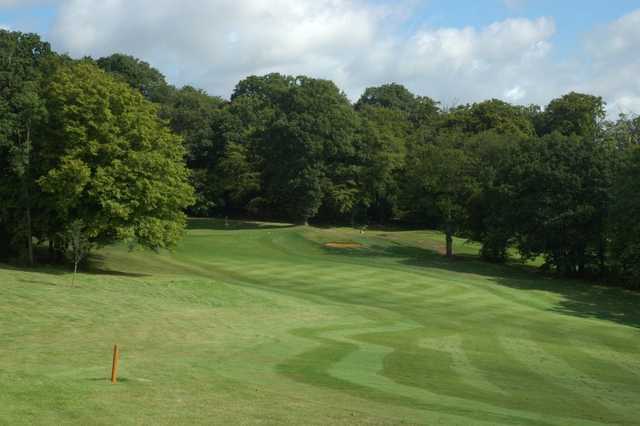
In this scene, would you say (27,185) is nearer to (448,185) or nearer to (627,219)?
(448,185)

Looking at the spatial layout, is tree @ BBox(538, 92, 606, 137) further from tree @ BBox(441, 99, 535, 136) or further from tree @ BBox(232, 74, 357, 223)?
tree @ BBox(232, 74, 357, 223)

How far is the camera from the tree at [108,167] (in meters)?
44.2

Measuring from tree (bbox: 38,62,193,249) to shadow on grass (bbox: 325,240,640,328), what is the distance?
78.0 ft

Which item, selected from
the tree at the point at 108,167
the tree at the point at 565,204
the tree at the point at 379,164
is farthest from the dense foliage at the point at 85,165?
the tree at the point at 379,164

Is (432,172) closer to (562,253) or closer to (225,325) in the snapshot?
(562,253)

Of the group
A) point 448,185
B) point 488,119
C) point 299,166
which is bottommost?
point 448,185

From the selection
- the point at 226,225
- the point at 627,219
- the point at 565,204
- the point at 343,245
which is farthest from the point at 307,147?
the point at 627,219

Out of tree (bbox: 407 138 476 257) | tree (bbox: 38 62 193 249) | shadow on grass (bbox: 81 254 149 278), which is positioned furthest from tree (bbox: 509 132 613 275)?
shadow on grass (bbox: 81 254 149 278)

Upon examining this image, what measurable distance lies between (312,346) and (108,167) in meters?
26.0

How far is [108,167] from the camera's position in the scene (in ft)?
149

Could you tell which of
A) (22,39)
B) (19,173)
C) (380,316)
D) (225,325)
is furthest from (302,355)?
(22,39)

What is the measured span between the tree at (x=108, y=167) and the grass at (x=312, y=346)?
4027mm

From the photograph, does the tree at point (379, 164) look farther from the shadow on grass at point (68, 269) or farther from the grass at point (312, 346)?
the shadow on grass at point (68, 269)

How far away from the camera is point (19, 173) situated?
46.2m
